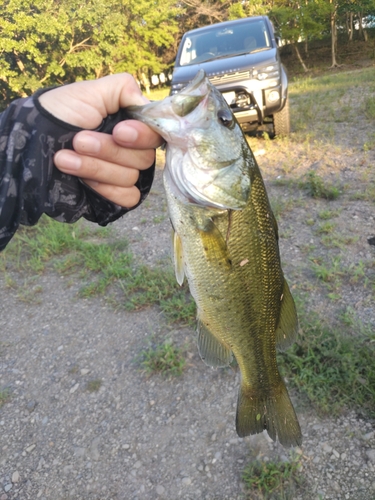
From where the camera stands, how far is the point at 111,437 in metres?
2.33

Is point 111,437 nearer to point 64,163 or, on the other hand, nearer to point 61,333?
point 61,333

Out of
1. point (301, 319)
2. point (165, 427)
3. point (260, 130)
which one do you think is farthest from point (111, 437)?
point (260, 130)

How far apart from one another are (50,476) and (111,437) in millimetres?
381

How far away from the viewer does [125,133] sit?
54.6 inches

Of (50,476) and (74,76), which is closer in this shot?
(50,476)

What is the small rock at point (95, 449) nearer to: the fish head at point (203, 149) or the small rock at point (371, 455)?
the small rock at point (371, 455)

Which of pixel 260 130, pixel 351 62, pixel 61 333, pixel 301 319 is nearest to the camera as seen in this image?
pixel 301 319

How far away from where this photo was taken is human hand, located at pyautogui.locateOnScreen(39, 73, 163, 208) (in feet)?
4.62

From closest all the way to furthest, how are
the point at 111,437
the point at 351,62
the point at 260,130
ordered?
the point at 111,437 < the point at 260,130 < the point at 351,62

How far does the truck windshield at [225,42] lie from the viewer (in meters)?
6.73

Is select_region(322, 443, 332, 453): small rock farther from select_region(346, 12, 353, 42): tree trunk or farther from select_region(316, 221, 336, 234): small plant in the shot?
select_region(346, 12, 353, 42): tree trunk

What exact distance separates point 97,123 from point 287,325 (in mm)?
1152

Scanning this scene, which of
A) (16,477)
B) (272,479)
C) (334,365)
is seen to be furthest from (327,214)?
(16,477)

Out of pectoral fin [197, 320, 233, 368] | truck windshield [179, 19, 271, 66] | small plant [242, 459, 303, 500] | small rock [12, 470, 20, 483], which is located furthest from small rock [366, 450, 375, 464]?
truck windshield [179, 19, 271, 66]
